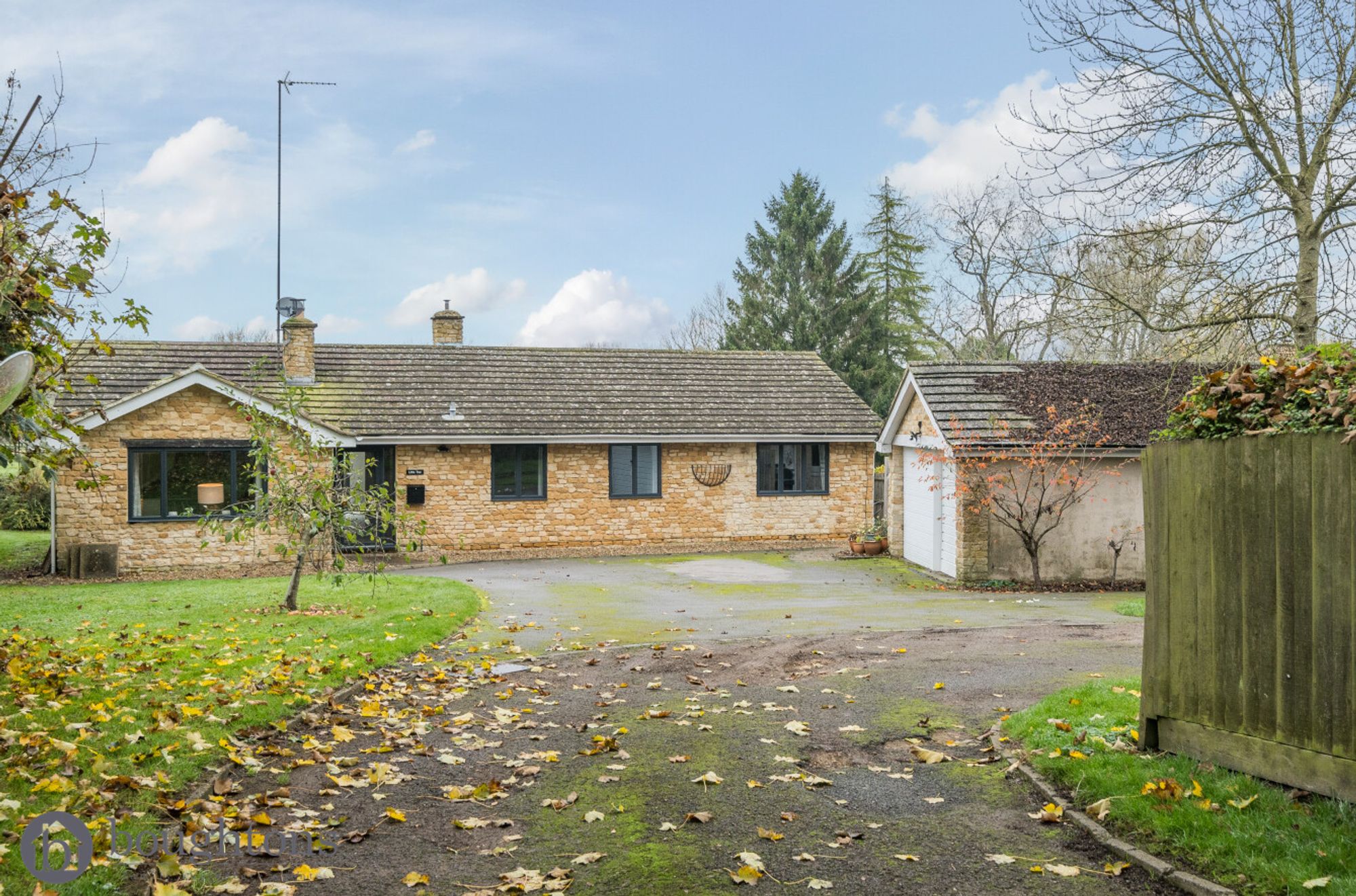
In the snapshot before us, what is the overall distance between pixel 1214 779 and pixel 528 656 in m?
7.28

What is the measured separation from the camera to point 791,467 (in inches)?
1053

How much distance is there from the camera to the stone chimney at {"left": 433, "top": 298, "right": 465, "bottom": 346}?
96.3 feet

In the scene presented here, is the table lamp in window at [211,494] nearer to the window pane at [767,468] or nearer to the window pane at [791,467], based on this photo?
the window pane at [767,468]

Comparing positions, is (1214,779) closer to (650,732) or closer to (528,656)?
(650,732)

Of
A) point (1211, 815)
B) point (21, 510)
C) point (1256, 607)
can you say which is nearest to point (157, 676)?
point (1211, 815)

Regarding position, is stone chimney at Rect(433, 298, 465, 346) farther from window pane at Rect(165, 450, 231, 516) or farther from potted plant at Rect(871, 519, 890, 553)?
potted plant at Rect(871, 519, 890, 553)

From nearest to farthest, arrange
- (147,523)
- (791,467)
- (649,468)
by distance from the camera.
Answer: (147,523)
(649,468)
(791,467)

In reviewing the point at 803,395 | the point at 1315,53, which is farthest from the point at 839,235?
the point at 1315,53

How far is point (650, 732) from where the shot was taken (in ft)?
25.9

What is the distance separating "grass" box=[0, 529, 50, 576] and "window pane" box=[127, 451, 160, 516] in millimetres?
2572

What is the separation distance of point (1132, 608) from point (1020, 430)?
496 cm

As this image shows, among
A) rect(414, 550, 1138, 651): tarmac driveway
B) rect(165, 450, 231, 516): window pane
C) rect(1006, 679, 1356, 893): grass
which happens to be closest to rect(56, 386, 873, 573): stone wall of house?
rect(165, 450, 231, 516): window pane

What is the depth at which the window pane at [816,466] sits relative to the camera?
88.0ft

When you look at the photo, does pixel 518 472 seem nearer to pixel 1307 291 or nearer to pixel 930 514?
pixel 930 514
